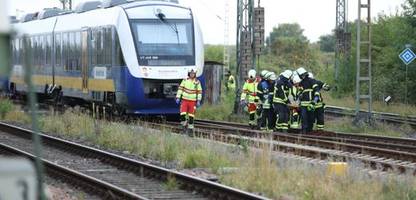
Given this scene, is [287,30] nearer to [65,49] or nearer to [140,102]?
[65,49]

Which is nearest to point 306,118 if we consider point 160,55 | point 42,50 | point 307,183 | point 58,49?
point 160,55

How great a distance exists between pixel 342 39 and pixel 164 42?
24.0m

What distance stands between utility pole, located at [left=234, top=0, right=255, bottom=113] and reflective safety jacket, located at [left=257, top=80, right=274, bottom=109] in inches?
230

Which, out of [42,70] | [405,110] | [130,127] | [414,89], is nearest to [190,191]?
[130,127]

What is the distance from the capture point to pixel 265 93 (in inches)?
818

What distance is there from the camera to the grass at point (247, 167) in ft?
30.7

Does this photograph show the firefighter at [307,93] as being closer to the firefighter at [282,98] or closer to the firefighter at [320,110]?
the firefighter at [320,110]

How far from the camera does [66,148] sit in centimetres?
1647

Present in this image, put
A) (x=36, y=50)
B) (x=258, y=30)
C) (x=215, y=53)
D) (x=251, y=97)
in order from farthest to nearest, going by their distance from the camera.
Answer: (x=215, y=53) → (x=36, y=50) → (x=258, y=30) → (x=251, y=97)

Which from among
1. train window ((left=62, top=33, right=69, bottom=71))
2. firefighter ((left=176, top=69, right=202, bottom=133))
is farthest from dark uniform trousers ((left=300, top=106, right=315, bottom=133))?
train window ((left=62, top=33, right=69, bottom=71))

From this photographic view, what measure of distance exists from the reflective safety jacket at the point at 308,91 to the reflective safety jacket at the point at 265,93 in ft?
3.61

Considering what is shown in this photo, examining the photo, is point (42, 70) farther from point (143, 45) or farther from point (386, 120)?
point (386, 120)

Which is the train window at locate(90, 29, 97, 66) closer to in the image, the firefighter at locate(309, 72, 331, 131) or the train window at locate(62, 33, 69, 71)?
the train window at locate(62, 33, 69, 71)

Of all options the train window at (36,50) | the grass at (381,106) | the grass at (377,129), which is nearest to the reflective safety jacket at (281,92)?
the grass at (377,129)
